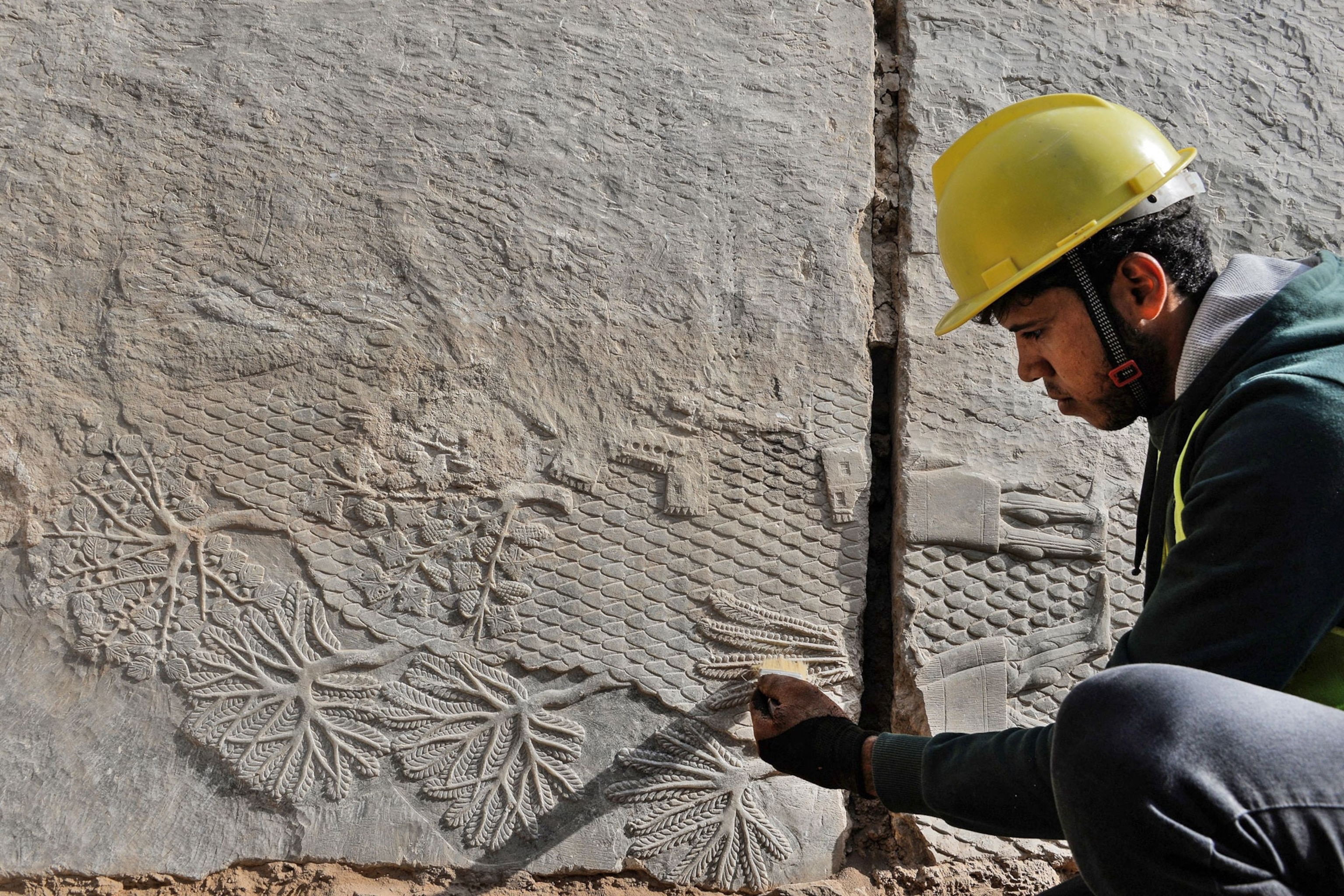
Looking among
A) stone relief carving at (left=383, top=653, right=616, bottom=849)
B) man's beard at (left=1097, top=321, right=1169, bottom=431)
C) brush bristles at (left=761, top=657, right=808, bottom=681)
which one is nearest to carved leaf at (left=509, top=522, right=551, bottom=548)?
stone relief carving at (left=383, top=653, right=616, bottom=849)

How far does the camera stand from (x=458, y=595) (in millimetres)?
2041

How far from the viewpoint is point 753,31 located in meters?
2.41

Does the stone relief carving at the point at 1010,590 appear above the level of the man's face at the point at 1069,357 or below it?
below

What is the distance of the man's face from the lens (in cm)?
156

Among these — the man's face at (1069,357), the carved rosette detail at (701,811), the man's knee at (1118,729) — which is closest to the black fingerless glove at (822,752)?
the carved rosette detail at (701,811)

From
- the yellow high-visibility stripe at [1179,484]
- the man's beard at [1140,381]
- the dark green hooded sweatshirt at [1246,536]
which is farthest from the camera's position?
the man's beard at [1140,381]

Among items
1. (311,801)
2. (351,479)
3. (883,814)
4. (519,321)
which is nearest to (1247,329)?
(883,814)

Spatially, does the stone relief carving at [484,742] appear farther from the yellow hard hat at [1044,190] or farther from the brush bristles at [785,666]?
the yellow hard hat at [1044,190]

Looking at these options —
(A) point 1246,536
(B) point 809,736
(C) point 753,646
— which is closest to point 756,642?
(C) point 753,646

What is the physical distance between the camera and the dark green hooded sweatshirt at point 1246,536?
1247 mm

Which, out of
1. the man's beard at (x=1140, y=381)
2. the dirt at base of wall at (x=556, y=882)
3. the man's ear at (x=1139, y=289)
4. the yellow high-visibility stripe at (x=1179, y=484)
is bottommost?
the dirt at base of wall at (x=556, y=882)

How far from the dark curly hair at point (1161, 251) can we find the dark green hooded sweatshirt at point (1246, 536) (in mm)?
132

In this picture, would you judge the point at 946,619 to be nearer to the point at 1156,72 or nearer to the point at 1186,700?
the point at 1186,700

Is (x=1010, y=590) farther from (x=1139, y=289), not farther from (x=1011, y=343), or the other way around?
(x=1139, y=289)
